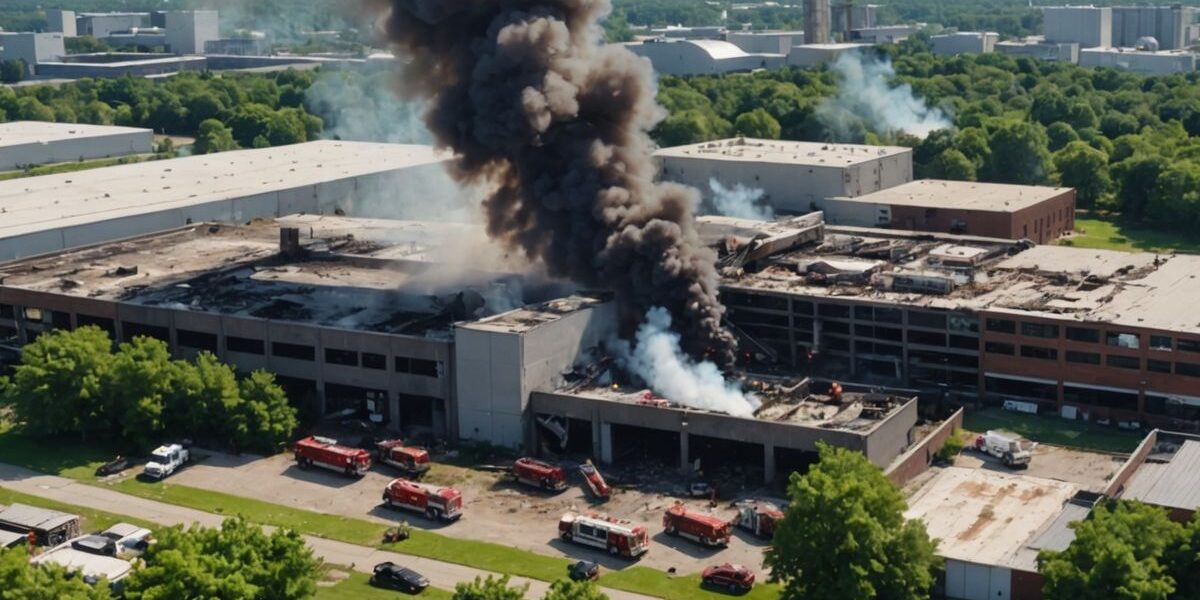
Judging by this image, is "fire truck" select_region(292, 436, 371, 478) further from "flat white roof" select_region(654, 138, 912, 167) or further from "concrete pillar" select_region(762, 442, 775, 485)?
"flat white roof" select_region(654, 138, 912, 167)

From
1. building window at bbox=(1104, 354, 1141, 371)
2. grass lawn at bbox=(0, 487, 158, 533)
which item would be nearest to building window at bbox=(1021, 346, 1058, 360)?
building window at bbox=(1104, 354, 1141, 371)

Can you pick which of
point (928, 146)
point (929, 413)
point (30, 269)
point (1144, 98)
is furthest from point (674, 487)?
point (1144, 98)

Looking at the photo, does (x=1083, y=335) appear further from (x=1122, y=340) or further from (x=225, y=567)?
(x=225, y=567)

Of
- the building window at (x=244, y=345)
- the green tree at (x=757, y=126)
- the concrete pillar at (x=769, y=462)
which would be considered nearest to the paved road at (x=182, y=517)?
the concrete pillar at (x=769, y=462)

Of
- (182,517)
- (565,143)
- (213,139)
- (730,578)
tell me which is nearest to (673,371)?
(565,143)

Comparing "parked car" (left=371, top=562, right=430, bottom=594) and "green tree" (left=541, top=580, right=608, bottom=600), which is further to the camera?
"parked car" (left=371, top=562, right=430, bottom=594)
